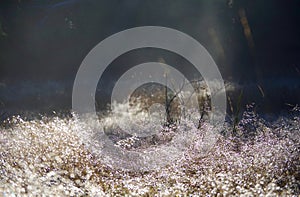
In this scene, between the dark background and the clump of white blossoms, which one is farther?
the dark background

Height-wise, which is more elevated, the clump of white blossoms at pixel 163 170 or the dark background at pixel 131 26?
the dark background at pixel 131 26

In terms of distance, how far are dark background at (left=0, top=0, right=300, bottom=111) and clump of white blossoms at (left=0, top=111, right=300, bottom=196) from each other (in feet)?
13.3

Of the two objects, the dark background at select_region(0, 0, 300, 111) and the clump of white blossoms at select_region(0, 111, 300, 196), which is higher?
the dark background at select_region(0, 0, 300, 111)

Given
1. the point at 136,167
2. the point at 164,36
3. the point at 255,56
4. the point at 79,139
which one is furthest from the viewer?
the point at 164,36

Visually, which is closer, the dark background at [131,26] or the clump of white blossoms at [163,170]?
the clump of white blossoms at [163,170]

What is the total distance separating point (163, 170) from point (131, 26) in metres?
6.57

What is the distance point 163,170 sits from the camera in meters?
4.62

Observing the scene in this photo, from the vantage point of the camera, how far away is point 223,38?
10.7 meters

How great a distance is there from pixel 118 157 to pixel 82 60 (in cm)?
638

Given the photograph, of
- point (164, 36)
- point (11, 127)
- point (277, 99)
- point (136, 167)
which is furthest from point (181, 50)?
point (136, 167)

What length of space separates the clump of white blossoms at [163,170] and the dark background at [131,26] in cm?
405

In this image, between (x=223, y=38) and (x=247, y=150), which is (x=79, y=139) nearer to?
(x=247, y=150)

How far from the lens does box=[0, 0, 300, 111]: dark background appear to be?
10.1 metres

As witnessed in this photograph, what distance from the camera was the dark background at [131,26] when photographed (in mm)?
10062
